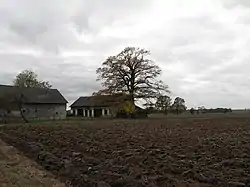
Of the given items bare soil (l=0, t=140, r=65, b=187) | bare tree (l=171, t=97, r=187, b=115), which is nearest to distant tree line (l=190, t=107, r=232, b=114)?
bare tree (l=171, t=97, r=187, b=115)

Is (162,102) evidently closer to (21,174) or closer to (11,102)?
(11,102)

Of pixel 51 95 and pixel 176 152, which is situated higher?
pixel 51 95

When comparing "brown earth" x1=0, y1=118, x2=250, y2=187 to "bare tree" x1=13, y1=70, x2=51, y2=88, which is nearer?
"brown earth" x1=0, y1=118, x2=250, y2=187

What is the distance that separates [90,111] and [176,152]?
261 feet

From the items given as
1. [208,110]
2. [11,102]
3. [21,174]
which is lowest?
[21,174]

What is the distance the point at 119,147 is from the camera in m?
19.4

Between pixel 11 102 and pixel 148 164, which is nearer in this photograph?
pixel 148 164

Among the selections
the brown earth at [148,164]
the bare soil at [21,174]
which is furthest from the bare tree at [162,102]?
the bare soil at [21,174]

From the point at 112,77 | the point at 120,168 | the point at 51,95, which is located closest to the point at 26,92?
the point at 51,95

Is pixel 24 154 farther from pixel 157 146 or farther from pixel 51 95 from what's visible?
pixel 51 95

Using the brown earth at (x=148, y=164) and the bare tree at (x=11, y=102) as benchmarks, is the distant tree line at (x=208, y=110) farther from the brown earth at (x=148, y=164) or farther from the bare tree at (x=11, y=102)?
the brown earth at (x=148, y=164)

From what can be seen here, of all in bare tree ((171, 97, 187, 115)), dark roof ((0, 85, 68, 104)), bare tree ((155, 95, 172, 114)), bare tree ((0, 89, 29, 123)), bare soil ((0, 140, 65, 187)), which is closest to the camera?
bare soil ((0, 140, 65, 187))

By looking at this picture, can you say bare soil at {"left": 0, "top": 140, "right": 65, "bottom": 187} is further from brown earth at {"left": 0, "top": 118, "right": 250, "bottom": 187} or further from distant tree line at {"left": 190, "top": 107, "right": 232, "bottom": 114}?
distant tree line at {"left": 190, "top": 107, "right": 232, "bottom": 114}

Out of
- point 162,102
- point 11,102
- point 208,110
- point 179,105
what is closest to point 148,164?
point 162,102
